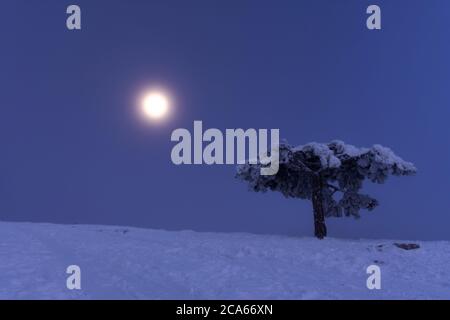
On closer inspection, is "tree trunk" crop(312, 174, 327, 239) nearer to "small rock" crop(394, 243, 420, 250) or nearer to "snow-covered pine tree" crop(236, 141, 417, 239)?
"snow-covered pine tree" crop(236, 141, 417, 239)

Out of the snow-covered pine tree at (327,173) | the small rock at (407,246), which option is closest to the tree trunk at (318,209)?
the snow-covered pine tree at (327,173)

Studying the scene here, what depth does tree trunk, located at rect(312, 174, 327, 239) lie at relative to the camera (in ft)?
83.7

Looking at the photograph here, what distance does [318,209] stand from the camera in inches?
1025

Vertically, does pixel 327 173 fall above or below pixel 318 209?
above

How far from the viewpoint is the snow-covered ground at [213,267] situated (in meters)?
12.7

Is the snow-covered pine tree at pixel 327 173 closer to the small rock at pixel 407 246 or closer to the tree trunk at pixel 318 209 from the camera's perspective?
the tree trunk at pixel 318 209

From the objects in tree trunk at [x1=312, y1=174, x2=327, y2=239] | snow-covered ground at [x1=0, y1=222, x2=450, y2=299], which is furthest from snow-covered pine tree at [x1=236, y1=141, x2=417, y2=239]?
snow-covered ground at [x1=0, y1=222, x2=450, y2=299]

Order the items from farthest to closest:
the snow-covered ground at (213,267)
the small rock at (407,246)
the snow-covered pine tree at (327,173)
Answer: the snow-covered pine tree at (327,173), the small rock at (407,246), the snow-covered ground at (213,267)

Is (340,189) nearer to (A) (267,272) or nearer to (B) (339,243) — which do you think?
(B) (339,243)

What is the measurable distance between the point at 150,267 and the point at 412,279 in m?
9.38

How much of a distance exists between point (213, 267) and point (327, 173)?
1260 centimetres

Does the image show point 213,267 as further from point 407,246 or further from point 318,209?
point 318,209

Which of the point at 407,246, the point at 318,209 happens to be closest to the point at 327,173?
the point at 318,209
